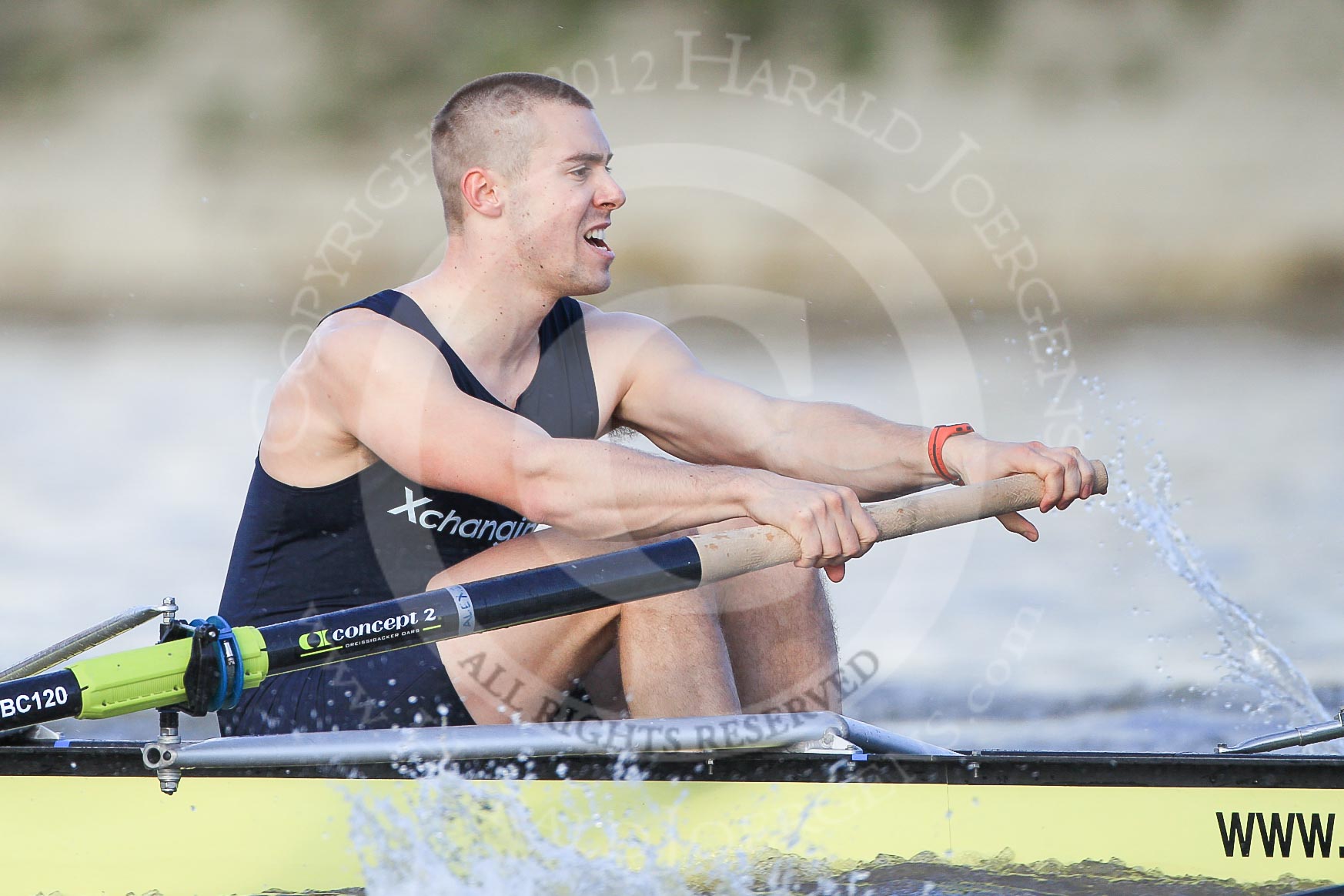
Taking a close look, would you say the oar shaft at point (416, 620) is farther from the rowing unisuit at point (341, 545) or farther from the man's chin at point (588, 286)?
the man's chin at point (588, 286)

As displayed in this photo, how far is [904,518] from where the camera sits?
176 cm

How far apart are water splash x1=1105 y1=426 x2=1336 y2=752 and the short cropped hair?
271cm

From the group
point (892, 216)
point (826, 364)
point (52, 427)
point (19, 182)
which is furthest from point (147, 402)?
point (892, 216)

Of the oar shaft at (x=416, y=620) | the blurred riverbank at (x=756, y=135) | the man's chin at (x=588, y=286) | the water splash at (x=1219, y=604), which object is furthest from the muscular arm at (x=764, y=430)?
the blurred riverbank at (x=756, y=135)

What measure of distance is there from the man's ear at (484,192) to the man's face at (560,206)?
0.8 inches

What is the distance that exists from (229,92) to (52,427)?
6.91 feet

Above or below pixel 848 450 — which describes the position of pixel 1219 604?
above

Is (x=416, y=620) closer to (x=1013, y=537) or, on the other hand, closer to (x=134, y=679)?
(x=134, y=679)

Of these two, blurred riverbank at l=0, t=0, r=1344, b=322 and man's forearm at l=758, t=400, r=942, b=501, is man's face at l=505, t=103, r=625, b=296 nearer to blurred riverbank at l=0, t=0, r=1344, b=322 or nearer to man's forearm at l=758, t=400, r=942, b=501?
man's forearm at l=758, t=400, r=942, b=501

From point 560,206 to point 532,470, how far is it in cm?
50

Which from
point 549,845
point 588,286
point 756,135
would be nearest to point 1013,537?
point 756,135

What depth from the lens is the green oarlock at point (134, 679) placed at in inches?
59.6

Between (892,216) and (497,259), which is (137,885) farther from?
(892,216)

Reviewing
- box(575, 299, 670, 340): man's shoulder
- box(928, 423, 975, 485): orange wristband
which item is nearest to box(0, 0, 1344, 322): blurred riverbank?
box(575, 299, 670, 340): man's shoulder
